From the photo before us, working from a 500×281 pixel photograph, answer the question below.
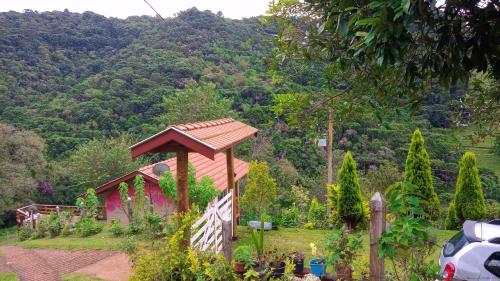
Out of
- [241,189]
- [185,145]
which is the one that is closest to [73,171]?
[241,189]

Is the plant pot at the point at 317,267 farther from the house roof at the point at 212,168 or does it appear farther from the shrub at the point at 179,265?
the house roof at the point at 212,168

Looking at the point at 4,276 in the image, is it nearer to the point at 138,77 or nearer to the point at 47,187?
the point at 47,187

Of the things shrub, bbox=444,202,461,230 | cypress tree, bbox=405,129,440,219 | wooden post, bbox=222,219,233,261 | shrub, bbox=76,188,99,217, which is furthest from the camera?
shrub, bbox=76,188,99,217

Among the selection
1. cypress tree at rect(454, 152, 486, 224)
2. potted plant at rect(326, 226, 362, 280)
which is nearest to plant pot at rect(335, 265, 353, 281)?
potted plant at rect(326, 226, 362, 280)

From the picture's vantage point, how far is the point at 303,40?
13.3 feet

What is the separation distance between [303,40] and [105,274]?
4.99m

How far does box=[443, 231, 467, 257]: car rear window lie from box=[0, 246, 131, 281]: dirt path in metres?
4.52

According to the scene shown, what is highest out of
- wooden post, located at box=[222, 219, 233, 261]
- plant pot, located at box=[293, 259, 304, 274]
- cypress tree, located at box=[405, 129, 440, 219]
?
cypress tree, located at box=[405, 129, 440, 219]

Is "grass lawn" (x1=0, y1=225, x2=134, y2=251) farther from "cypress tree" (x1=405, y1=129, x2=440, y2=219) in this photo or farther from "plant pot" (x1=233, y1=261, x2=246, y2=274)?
"cypress tree" (x1=405, y1=129, x2=440, y2=219)

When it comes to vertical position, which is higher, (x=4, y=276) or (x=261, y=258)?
(x=261, y=258)

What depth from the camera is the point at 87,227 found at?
10992 millimetres

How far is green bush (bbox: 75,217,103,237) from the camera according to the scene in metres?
11.0

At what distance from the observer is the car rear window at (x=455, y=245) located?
180 inches

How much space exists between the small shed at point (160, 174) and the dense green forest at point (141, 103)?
582cm
